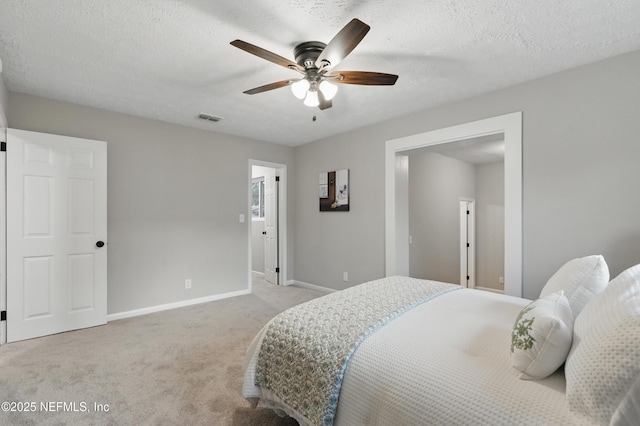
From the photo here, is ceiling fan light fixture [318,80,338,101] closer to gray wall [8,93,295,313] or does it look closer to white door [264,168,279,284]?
gray wall [8,93,295,313]

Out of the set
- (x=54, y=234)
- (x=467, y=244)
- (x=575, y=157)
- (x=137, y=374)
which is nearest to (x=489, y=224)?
(x=467, y=244)

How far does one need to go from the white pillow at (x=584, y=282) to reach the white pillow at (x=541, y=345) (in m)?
0.31

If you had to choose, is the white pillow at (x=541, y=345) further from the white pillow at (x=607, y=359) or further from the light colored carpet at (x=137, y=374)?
the light colored carpet at (x=137, y=374)

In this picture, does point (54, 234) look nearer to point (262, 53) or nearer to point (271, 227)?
point (262, 53)

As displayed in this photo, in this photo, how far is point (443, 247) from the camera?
17.3 ft

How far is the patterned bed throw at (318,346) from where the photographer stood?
1.31 m

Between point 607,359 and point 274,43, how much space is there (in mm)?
2359

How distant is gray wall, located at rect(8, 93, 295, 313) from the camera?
3447 mm

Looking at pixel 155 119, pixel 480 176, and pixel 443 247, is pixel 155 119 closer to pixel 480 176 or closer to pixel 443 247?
pixel 443 247

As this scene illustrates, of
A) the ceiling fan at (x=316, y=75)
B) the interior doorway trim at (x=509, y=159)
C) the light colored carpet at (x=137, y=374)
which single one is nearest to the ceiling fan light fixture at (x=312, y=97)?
the ceiling fan at (x=316, y=75)

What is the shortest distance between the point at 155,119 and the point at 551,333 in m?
4.30

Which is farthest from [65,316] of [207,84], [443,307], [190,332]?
[443,307]

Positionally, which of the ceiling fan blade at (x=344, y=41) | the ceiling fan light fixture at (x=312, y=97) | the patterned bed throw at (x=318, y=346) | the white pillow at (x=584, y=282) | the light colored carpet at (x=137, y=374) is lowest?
the light colored carpet at (x=137, y=374)

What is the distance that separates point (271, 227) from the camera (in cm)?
554
